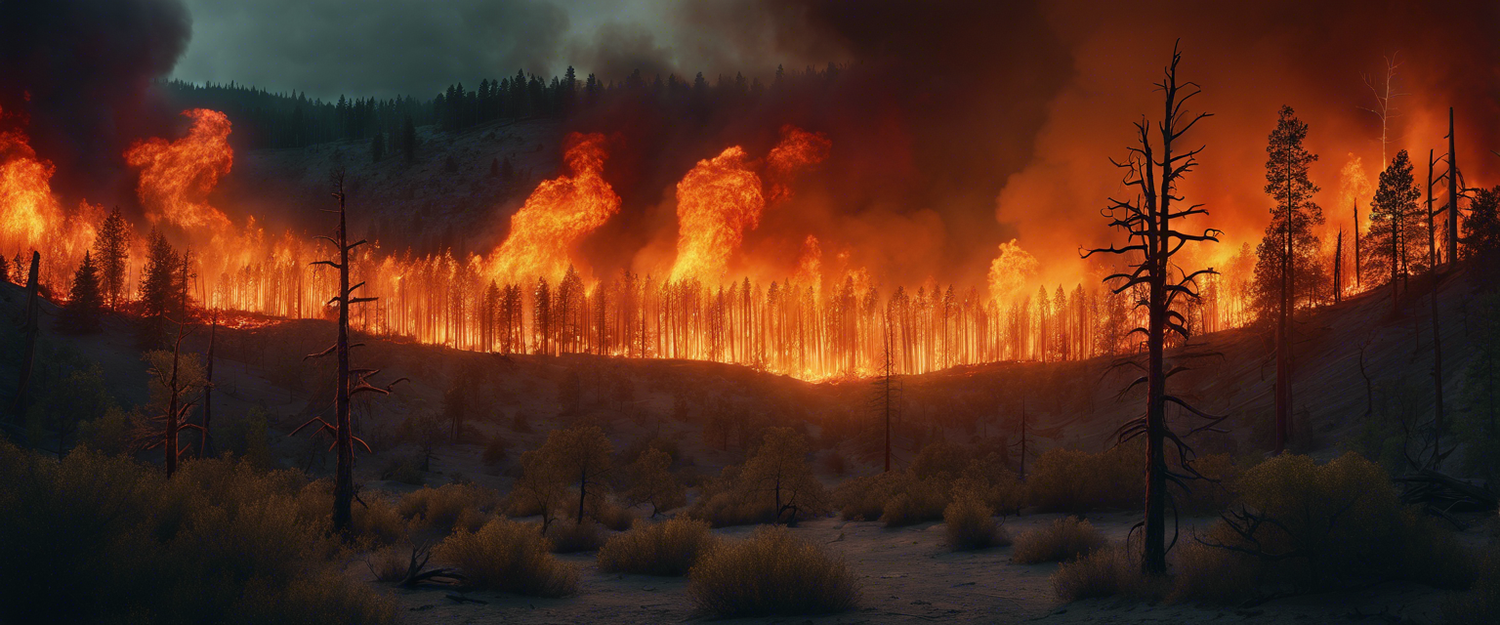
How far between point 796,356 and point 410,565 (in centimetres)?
10312

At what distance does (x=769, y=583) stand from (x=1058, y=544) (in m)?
9.13

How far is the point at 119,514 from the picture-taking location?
33.3 ft

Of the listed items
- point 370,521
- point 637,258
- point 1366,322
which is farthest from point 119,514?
point 637,258

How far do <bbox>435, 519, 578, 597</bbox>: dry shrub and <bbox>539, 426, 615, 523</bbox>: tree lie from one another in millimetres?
11597

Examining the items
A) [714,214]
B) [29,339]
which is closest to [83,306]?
[29,339]

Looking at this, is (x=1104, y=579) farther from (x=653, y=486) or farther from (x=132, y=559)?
(x=653, y=486)

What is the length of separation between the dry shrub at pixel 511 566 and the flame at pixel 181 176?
16942cm

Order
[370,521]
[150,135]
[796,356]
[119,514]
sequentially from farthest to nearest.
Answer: [150,135]
[796,356]
[370,521]
[119,514]

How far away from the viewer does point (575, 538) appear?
75.9 feet

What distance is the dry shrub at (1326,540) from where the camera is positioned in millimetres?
10625

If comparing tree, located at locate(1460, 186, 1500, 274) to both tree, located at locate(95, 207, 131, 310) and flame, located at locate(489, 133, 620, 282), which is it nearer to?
tree, located at locate(95, 207, 131, 310)

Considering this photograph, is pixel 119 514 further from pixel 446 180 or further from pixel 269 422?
pixel 446 180

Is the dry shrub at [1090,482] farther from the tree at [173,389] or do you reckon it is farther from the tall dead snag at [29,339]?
the tall dead snag at [29,339]

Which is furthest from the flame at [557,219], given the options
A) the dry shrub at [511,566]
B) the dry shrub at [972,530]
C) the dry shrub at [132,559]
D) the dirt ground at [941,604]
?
the dry shrub at [132,559]
